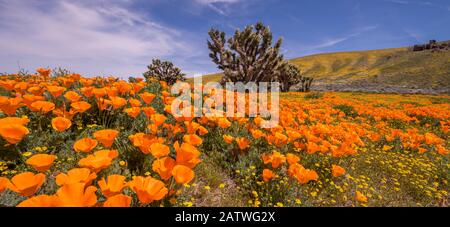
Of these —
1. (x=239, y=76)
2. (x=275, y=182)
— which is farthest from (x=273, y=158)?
(x=239, y=76)

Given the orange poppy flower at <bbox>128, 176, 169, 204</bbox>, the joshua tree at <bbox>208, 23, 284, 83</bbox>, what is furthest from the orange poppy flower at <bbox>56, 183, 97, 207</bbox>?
Answer: the joshua tree at <bbox>208, 23, 284, 83</bbox>

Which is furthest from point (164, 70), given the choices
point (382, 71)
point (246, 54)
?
point (382, 71)

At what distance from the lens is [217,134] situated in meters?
4.12

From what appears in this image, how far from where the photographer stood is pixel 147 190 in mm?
1617

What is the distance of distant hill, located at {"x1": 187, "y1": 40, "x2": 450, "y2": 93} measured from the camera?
45.6 metres

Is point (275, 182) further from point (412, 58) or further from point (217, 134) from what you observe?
point (412, 58)

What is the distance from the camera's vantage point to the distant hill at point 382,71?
45.6 m

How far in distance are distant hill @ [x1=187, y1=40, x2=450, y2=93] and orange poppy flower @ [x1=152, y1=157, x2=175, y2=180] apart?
42.4m

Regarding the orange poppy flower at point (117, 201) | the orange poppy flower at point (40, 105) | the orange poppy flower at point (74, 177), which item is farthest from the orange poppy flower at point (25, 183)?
the orange poppy flower at point (40, 105)

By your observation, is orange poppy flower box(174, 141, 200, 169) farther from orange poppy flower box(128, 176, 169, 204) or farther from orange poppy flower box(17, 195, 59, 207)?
orange poppy flower box(17, 195, 59, 207)

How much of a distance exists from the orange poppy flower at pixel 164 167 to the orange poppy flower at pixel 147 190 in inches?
6.3

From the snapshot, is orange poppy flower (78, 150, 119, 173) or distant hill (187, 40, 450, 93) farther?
distant hill (187, 40, 450, 93)

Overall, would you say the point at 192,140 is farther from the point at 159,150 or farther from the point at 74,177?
the point at 74,177

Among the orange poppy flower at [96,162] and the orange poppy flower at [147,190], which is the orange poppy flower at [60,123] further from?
the orange poppy flower at [147,190]
